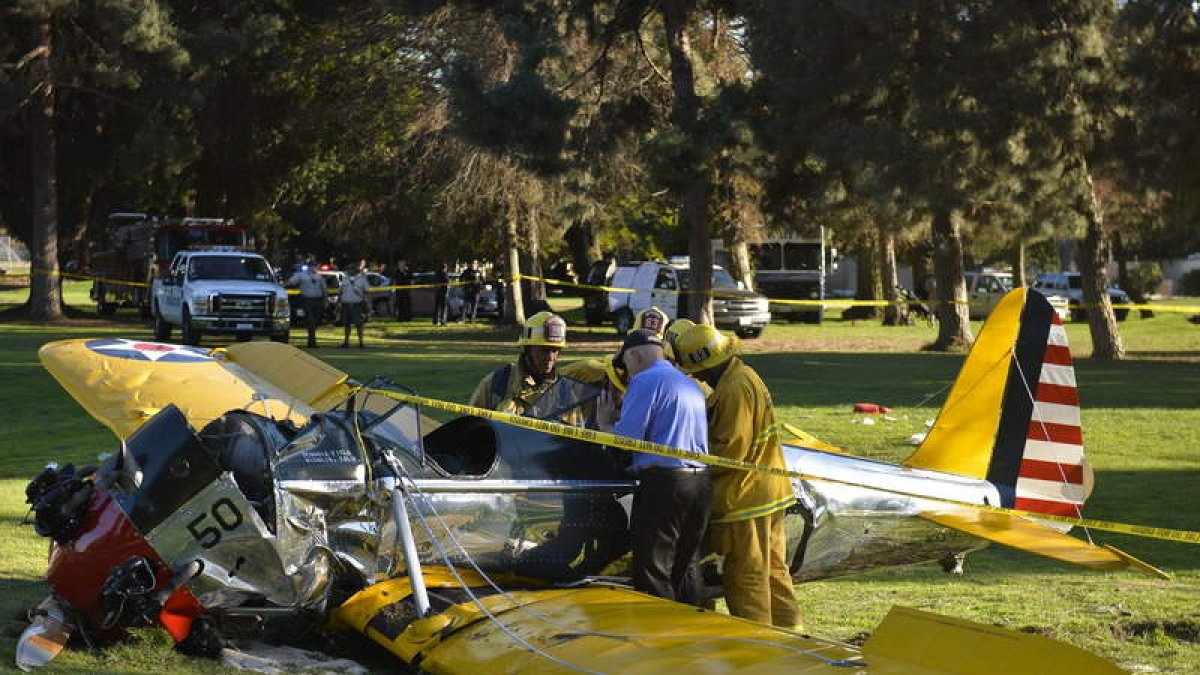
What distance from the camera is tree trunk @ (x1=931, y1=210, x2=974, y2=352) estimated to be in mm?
35406

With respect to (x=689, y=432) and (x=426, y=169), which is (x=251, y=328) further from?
(x=689, y=432)

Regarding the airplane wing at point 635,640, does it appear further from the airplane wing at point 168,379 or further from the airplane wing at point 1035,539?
the airplane wing at point 168,379

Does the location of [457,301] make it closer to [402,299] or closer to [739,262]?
[402,299]

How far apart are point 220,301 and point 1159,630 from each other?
89.7 ft

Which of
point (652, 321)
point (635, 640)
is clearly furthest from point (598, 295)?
point (635, 640)

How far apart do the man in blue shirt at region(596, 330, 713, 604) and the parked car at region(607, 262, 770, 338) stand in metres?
29.4

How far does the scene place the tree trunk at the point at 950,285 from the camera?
35.4m

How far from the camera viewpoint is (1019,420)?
10.3 m

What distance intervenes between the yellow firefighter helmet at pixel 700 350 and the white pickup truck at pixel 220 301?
26.0 m

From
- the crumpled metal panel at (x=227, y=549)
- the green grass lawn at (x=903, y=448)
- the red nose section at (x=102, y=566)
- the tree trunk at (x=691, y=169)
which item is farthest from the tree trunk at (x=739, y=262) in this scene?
the red nose section at (x=102, y=566)

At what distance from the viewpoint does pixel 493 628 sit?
719 cm

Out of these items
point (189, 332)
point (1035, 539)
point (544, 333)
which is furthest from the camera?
point (189, 332)

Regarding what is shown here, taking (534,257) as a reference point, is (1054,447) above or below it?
below

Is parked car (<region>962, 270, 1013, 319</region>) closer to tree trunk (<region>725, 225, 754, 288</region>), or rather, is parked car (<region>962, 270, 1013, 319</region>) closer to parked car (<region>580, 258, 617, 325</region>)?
tree trunk (<region>725, 225, 754, 288</region>)
